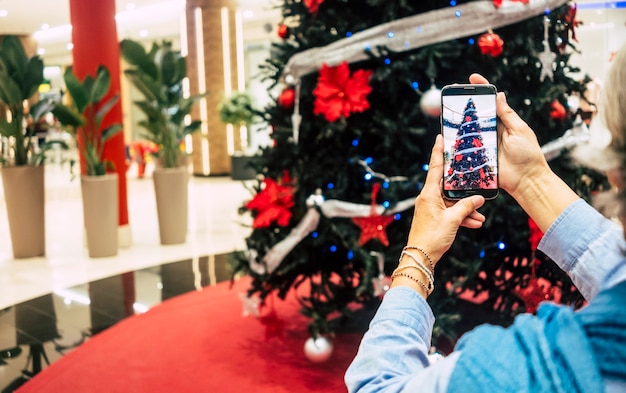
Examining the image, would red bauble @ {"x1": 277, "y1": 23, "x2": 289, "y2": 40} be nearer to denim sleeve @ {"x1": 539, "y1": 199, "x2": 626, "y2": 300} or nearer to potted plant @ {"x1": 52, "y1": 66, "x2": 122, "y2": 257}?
denim sleeve @ {"x1": 539, "y1": 199, "x2": 626, "y2": 300}

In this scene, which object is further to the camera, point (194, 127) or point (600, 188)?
point (194, 127)

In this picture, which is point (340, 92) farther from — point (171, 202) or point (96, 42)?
point (96, 42)

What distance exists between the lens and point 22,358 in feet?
12.3

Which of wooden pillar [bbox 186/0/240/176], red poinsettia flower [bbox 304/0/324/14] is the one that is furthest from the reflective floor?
wooden pillar [bbox 186/0/240/176]

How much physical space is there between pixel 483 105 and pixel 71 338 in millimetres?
3452

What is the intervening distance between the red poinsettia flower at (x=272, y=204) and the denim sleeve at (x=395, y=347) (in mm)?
2279

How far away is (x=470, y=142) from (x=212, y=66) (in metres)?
12.7

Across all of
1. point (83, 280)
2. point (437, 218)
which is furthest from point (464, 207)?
point (83, 280)

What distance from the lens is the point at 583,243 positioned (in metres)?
1.16

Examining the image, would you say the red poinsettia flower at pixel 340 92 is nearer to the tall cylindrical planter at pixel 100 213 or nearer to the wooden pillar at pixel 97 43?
the tall cylindrical planter at pixel 100 213

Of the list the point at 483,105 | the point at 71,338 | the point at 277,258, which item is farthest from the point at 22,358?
the point at 483,105

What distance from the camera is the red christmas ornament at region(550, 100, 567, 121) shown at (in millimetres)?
3223

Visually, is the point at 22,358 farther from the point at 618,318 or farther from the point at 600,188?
the point at 618,318

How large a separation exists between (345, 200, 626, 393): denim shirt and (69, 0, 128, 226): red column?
20.3 ft
